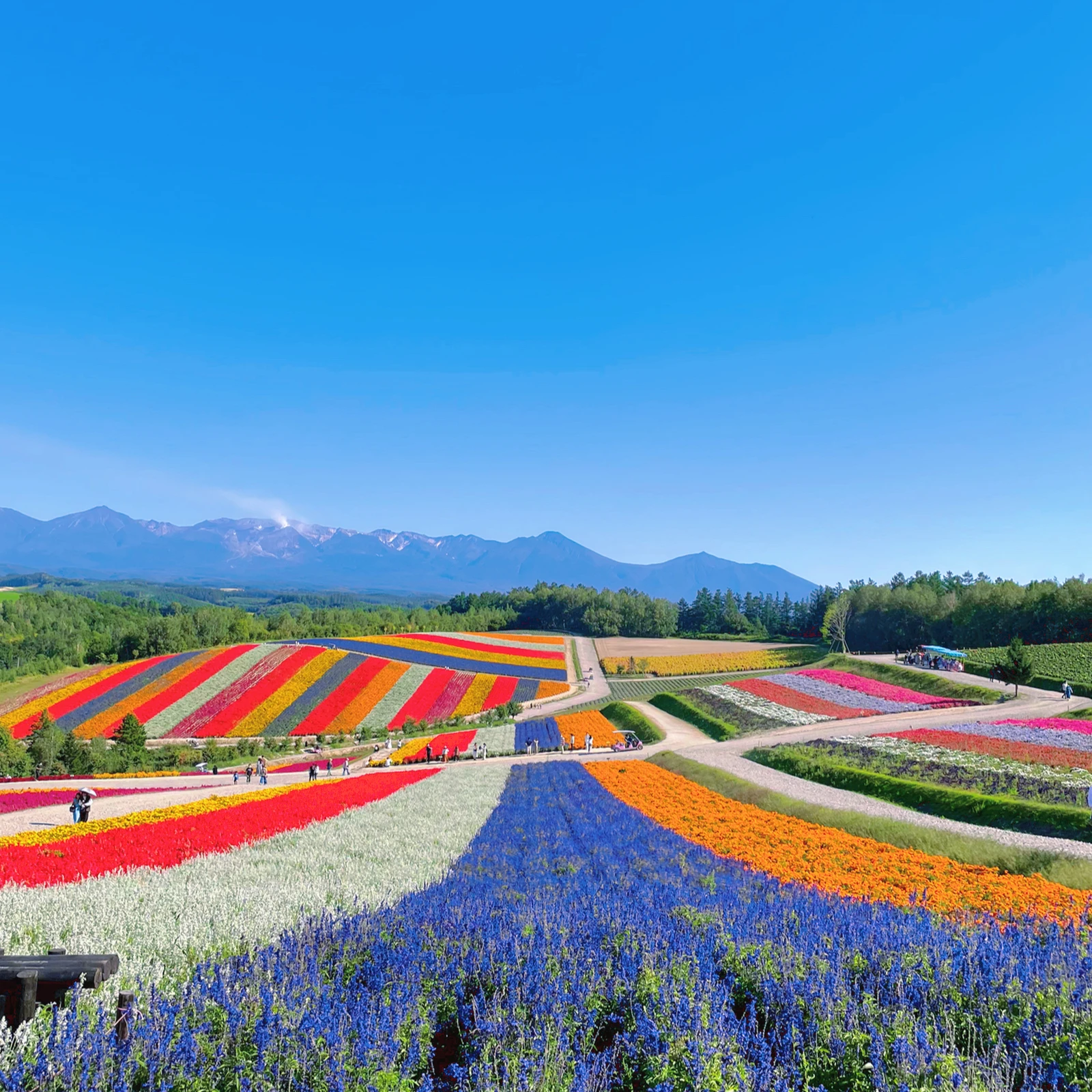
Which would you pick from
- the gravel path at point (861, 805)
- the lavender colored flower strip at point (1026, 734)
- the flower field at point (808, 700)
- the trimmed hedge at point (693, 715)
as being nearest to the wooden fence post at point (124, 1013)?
the gravel path at point (861, 805)

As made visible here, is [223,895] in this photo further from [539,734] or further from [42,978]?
[539,734]

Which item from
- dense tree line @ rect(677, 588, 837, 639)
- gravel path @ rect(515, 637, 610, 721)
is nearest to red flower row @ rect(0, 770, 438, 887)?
gravel path @ rect(515, 637, 610, 721)

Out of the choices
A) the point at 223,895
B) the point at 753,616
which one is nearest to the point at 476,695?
the point at 223,895

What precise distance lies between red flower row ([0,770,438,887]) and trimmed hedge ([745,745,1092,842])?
16737 mm

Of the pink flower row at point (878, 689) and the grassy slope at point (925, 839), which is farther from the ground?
the grassy slope at point (925, 839)

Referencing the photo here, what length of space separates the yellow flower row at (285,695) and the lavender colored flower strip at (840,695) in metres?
37.5

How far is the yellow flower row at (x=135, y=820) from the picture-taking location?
13.3 meters

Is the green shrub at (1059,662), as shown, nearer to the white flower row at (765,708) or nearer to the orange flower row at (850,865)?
the white flower row at (765,708)

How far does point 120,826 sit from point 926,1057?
16.6 metres

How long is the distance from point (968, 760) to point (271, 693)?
45.9 meters

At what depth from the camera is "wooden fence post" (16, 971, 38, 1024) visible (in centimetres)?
392

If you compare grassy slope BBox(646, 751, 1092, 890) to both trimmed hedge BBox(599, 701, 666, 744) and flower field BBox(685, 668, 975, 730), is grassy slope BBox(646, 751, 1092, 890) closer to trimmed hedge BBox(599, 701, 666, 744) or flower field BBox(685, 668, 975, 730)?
trimmed hedge BBox(599, 701, 666, 744)

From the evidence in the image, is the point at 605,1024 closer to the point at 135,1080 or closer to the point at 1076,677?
the point at 135,1080

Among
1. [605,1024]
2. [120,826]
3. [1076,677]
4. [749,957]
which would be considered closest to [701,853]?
[749,957]
